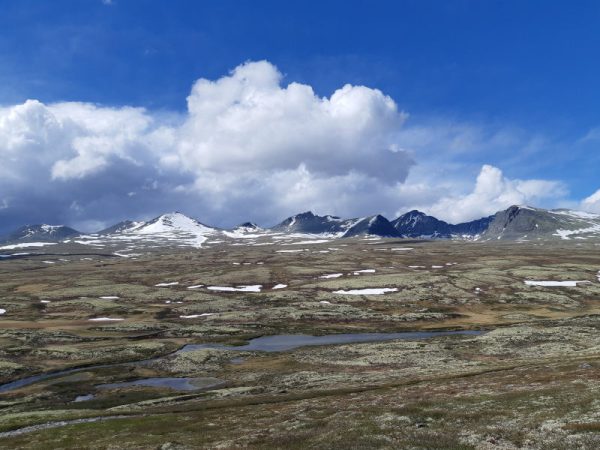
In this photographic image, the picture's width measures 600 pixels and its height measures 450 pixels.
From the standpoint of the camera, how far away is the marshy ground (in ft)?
119

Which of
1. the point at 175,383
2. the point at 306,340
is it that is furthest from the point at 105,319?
the point at 175,383

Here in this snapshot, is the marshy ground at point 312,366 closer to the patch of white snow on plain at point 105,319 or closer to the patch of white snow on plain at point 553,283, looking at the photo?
the patch of white snow on plain at point 105,319

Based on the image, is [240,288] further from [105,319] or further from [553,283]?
[553,283]

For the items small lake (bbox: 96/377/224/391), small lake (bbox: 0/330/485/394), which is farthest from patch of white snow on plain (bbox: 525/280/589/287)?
small lake (bbox: 96/377/224/391)

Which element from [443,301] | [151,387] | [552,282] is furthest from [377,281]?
[151,387]

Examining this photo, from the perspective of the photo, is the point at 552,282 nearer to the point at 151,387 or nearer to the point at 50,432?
the point at 151,387

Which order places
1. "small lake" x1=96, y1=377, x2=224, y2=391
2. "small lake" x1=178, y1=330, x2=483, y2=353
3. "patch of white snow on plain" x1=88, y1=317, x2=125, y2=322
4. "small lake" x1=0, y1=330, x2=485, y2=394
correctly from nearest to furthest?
1. "small lake" x1=96, y1=377, x2=224, y2=391
2. "small lake" x1=0, y1=330, x2=485, y2=394
3. "small lake" x1=178, y1=330, x2=483, y2=353
4. "patch of white snow on plain" x1=88, y1=317, x2=125, y2=322

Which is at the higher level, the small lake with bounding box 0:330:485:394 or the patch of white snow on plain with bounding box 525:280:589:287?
the patch of white snow on plain with bounding box 525:280:589:287

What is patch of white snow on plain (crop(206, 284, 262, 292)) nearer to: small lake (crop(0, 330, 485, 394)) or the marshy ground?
the marshy ground

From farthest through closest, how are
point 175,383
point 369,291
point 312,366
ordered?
point 369,291 → point 312,366 → point 175,383

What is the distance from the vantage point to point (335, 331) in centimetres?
12125

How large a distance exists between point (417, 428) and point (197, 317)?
116038 mm

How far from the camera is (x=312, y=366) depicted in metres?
83.8

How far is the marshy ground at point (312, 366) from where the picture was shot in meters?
36.2
